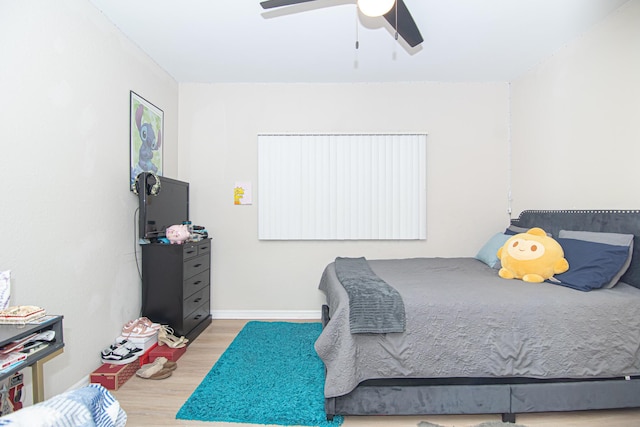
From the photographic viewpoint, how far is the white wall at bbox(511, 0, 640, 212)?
7.50 ft

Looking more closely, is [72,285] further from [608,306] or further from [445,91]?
[445,91]

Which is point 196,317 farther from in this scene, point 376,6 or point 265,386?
point 376,6

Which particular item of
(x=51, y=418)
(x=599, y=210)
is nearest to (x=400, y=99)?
(x=599, y=210)

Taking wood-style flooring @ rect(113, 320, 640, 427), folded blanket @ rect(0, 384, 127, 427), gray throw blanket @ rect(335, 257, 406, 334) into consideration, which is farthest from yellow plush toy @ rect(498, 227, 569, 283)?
folded blanket @ rect(0, 384, 127, 427)

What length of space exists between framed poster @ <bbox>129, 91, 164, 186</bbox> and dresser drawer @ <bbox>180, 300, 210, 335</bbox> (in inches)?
51.0

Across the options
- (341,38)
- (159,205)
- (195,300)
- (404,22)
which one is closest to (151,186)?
(159,205)

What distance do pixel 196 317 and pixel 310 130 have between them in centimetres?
232

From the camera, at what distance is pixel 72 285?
2.08 metres

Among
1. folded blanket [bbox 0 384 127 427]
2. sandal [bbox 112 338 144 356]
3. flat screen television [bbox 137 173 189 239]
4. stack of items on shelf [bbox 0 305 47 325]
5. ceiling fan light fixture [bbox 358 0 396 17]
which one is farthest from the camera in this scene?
flat screen television [bbox 137 173 189 239]

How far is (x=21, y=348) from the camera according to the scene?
4.29ft

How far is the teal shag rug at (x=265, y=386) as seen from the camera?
1.88 meters

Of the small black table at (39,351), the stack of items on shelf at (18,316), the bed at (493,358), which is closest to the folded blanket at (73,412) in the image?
the small black table at (39,351)

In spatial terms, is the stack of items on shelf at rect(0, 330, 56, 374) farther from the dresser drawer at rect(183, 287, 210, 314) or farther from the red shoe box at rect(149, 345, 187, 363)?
the dresser drawer at rect(183, 287, 210, 314)

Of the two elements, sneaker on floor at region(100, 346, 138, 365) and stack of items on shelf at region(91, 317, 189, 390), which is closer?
stack of items on shelf at region(91, 317, 189, 390)
